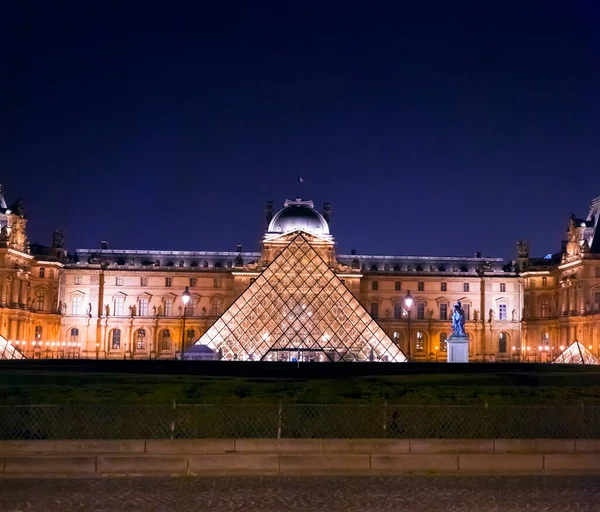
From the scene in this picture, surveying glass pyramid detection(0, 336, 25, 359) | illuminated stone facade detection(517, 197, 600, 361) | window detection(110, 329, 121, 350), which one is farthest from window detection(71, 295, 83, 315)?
illuminated stone facade detection(517, 197, 600, 361)

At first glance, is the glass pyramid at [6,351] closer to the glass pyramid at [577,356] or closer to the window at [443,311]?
the glass pyramid at [577,356]

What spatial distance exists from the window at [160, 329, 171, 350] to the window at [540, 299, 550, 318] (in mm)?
33043

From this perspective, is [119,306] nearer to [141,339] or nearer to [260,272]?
[141,339]

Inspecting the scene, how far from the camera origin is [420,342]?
74.4 m

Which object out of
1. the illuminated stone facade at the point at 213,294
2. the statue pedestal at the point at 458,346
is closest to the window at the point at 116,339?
the illuminated stone facade at the point at 213,294

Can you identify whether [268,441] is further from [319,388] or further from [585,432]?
[585,432]

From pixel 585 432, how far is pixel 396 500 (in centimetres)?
379

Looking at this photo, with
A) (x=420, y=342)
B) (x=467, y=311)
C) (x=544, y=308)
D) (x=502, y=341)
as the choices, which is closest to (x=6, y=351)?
(x=420, y=342)

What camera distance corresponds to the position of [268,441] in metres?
11.5

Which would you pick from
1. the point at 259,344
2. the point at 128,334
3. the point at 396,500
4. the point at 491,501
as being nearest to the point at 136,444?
the point at 396,500

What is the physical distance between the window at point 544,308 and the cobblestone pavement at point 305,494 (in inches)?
2439

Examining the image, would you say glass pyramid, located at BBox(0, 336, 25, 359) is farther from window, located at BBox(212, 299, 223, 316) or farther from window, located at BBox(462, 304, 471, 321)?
window, located at BBox(462, 304, 471, 321)

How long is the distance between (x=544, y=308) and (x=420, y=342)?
11.3m

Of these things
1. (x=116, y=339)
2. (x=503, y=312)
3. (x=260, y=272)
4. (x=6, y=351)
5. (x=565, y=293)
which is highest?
(x=260, y=272)
